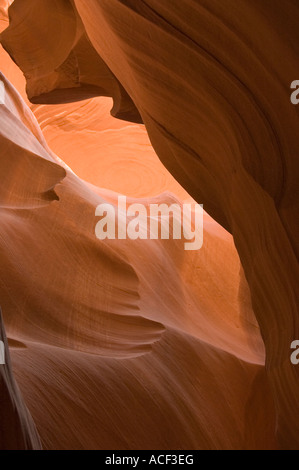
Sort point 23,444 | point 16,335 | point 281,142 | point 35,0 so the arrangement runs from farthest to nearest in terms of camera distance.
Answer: point 35,0
point 16,335
point 281,142
point 23,444

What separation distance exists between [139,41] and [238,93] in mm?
488

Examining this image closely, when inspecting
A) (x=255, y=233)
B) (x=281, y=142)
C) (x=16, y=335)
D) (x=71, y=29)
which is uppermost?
(x=71, y=29)

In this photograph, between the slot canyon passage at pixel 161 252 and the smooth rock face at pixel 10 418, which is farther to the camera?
the slot canyon passage at pixel 161 252

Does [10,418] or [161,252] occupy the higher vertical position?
[161,252]

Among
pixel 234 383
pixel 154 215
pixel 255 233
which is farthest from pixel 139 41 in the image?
pixel 154 215

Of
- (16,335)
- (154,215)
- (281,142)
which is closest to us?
(281,142)

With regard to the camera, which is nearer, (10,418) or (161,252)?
(10,418)

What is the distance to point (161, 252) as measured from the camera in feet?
13.2

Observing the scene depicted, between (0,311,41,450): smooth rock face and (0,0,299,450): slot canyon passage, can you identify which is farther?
(0,0,299,450): slot canyon passage

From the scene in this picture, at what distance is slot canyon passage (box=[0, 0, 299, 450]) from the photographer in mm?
2076

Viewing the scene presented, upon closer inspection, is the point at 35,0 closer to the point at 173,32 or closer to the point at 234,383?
the point at 173,32

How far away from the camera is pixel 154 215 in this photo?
15.2 feet

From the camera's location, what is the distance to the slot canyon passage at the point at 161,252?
6.81 feet

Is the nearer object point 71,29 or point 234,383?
point 234,383
